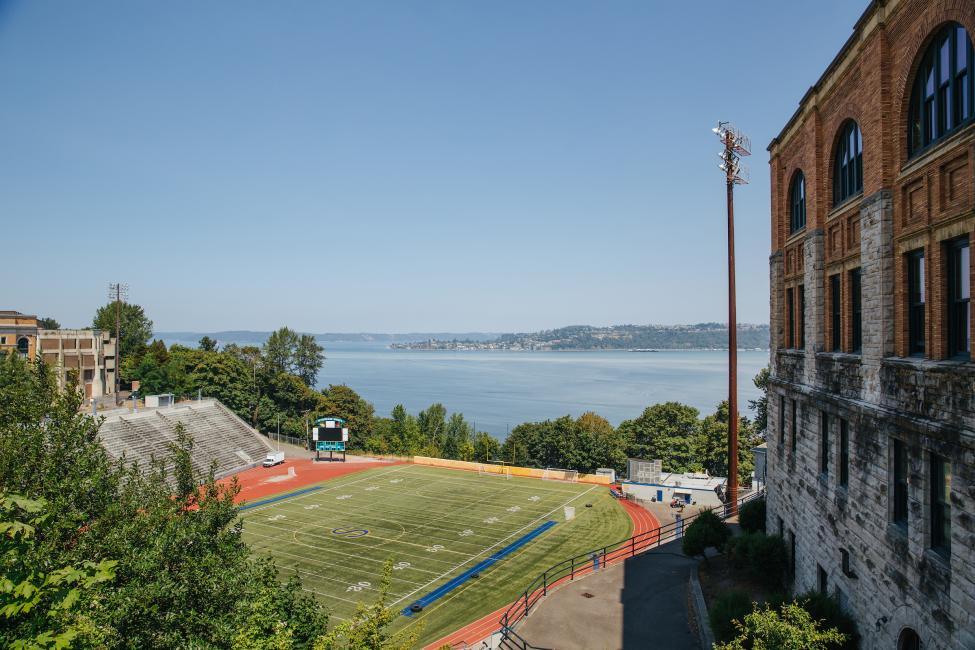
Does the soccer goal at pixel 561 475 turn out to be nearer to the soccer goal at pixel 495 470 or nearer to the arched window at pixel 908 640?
the soccer goal at pixel 495 470

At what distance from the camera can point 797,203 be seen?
23359mm

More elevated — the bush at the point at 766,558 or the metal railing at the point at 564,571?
the bush at the point at 766,558

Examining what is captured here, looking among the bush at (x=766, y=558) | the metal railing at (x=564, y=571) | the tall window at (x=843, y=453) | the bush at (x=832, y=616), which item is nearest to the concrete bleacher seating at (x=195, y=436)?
the metal railing at (x=564, y=571)

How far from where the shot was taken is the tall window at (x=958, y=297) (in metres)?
11.1

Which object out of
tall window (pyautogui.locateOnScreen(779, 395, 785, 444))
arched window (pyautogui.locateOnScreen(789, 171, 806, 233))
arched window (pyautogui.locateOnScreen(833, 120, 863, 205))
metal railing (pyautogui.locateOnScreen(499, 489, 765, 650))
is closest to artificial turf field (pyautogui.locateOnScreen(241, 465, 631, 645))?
metal railing (pyautogui.locateOnScreen(499, 489, 765, 650))

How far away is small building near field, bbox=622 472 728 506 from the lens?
4659cm

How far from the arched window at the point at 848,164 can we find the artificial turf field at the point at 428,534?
19792mm

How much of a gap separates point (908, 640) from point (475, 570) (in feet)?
79.4

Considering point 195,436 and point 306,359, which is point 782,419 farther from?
point 306,359

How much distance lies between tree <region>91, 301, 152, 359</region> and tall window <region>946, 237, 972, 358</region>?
122878 millimetres

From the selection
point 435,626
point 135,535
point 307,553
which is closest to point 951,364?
point 135,535

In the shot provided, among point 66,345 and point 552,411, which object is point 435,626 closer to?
point 66,345

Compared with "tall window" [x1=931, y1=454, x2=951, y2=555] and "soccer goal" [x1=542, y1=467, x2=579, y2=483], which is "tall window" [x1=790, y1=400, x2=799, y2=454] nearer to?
"tall window" [x1=931, y1=454, x2=951, y2=555]

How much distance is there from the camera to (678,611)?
71.9ft
